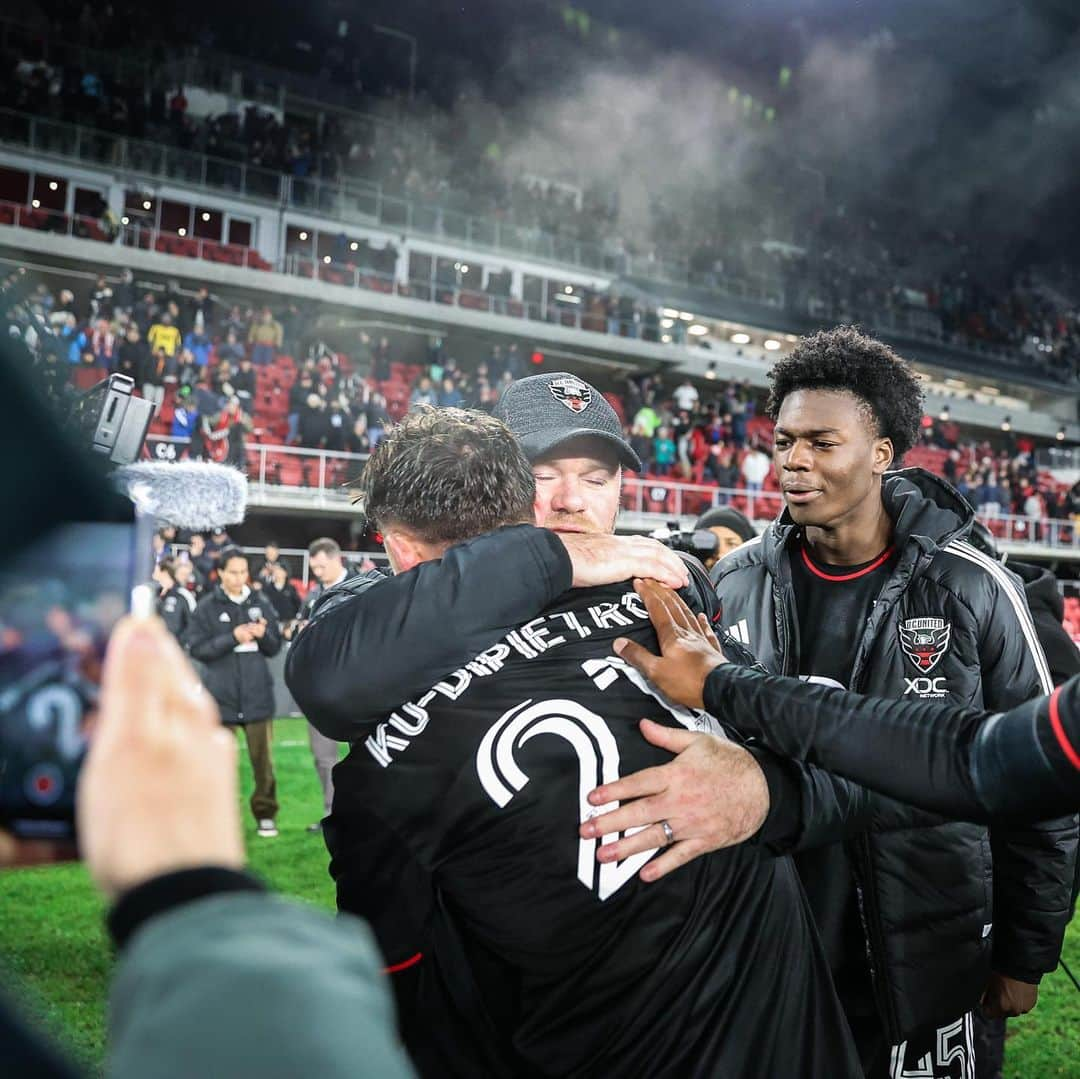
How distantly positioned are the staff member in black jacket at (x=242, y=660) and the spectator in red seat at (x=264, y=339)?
557 inches

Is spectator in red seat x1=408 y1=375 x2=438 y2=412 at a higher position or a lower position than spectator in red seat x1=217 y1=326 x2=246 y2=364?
lower

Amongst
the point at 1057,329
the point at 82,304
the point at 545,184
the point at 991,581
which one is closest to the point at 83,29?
the point at 82,304

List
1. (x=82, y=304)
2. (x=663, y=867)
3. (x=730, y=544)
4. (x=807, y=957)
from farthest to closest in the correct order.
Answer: (x=82, y=304)
(x=730, y=544)
(x=807, y=957)
(x=663, y=867)

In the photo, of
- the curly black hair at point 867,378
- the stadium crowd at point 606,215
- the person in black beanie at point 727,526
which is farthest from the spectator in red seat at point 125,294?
the curly black hair at point 867,378

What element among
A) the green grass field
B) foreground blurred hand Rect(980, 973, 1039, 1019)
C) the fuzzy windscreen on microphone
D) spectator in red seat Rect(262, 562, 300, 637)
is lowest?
the green grass field

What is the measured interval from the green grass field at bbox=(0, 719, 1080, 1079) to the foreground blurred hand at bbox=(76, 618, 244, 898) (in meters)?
2.56

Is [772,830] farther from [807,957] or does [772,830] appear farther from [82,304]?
[82,304]

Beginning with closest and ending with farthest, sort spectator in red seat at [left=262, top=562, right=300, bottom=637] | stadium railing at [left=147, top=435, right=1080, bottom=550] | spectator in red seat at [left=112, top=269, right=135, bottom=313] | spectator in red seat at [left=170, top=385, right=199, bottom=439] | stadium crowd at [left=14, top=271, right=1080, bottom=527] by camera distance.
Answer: spectator in red seat at [left=262, top=562, right=300, bottom=637] < spectator in red seat at [left=170, top=385, right=199, bottom=439] < stadium crowd at [left=14, top=271, right=1080, bottom=527] < stadium railing at [left=147, top=435, right=1080, bottom=550] < spectator in red seat at [left=112, top=269, right=135, bottom=313]

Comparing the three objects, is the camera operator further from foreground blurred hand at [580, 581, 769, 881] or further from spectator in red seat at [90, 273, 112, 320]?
spectator in red seat at [90, 273, 112, 320]

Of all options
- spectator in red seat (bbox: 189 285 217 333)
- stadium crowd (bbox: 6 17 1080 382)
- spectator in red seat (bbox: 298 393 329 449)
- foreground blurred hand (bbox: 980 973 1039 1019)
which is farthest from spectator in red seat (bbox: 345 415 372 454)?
foreground blurred hand (bbox: 980 973 1039 1019)

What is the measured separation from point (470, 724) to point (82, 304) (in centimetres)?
2098

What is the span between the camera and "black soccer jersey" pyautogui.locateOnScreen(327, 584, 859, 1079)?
1.55 metres

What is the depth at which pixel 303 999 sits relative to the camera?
22.2 inches

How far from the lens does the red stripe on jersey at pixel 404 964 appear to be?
5.30 feet
